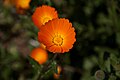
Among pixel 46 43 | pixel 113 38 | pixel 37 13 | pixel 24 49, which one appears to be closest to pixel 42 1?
pixel 37 13

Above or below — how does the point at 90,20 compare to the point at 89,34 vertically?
above

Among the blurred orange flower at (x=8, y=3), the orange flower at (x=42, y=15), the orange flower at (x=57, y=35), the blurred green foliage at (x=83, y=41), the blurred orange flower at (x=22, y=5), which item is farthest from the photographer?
the blurred orange flower at (x=8, y=3)

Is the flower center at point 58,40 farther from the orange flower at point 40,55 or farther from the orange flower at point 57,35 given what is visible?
the orange flower at point 40,55

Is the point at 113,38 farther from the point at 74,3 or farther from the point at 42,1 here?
the point at 42,1

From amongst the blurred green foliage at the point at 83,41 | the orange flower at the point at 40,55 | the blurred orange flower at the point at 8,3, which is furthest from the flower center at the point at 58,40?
the blurred orange flower at the point at 8,3

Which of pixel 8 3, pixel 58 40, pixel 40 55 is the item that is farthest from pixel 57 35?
pixel 8 3

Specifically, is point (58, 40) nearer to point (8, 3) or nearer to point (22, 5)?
point (22, 5)
